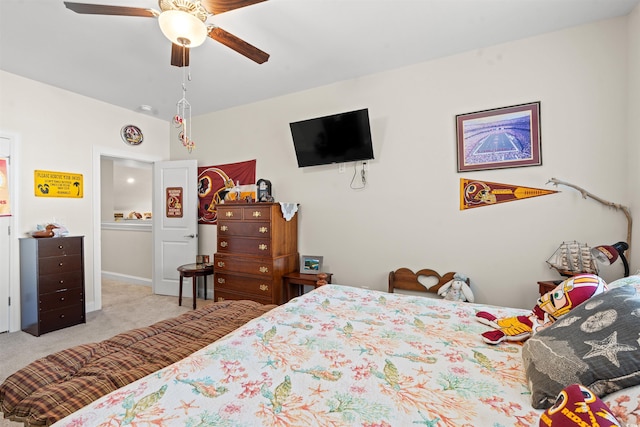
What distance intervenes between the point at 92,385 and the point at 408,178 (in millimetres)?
2759

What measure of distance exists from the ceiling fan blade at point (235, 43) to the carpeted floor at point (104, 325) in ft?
8.50

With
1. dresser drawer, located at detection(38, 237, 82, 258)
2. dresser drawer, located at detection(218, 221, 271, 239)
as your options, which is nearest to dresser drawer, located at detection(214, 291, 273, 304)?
dresser drawer, located at detection(218, 221, 271, 239)

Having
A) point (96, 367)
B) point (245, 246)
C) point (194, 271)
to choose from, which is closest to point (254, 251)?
point (245, 246)

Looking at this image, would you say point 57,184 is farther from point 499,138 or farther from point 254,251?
point 499,138

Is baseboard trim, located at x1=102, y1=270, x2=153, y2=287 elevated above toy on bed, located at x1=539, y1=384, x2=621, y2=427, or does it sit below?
below

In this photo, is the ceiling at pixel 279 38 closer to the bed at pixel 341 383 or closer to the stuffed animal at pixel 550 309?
the stuffed animal at pixel 550 309

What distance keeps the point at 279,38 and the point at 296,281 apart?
2344mm

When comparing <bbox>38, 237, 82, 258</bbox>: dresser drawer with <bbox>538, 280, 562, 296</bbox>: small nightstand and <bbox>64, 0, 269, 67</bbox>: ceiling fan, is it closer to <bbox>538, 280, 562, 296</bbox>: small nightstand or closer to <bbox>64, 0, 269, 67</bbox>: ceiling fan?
<bbox>64, 0, 269, 67</bbox>: ceiling fan

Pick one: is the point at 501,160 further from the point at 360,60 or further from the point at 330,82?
the point at 330,82

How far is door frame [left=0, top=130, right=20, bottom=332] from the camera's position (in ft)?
10.0

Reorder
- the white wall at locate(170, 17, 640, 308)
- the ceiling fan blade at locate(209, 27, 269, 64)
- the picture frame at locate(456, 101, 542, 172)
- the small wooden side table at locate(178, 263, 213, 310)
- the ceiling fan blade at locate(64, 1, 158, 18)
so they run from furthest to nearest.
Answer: the small wooden side table at locate(178, 263, 213, 310), the picture frame at locate(456, 101, 542, 172), the white wall at locate(170, 17, 640, 308), the ceiling fan blade at locate(209, 27, 269, 64), the ceiling fan blade at locate(64, 1, 158, 18)

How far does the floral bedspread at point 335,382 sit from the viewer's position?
0.81 m

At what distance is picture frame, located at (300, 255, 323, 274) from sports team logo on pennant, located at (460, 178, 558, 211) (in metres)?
1.61

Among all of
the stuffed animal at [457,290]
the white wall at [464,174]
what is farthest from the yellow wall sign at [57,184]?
the stuffed animal at [457,290]
